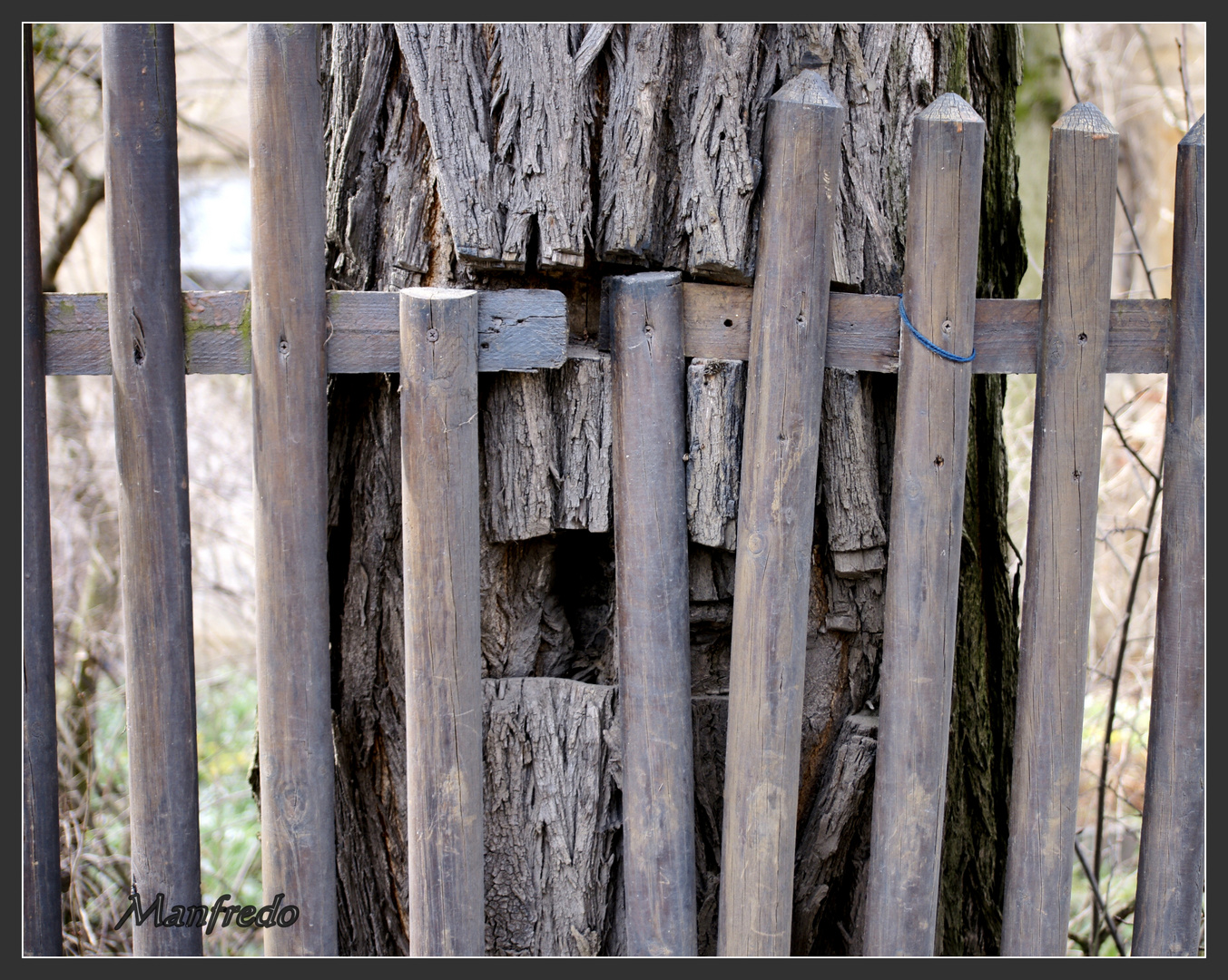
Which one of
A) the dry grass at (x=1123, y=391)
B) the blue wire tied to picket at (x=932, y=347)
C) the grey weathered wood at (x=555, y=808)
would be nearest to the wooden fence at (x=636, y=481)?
the blue wire tied to picket at (x=932, y=347)

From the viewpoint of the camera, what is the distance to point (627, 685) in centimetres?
166

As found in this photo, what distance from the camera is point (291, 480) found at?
160 centimetres

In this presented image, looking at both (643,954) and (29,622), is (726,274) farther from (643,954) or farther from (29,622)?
(29,622)

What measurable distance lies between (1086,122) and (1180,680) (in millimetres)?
1110

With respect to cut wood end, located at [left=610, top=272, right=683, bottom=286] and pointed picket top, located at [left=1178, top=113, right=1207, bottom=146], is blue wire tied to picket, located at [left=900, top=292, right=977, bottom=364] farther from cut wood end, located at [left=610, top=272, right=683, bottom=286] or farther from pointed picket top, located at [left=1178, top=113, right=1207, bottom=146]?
pointed picket top, located at [left=1178, top=113, right=1207, bottom=146]

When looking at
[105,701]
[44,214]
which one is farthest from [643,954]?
[44,214]

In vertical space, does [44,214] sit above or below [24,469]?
above

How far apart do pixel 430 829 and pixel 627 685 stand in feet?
1.49

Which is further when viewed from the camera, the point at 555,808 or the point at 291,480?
the point at 555,808

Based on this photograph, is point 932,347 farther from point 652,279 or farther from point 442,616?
point 442,616

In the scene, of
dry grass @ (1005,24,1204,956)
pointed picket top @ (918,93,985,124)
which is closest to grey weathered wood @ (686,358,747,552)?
pointed picket top @ (918,93,985,124)

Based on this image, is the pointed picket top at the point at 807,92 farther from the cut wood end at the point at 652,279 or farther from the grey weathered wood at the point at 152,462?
the grey weathered wood at the point at 152,462

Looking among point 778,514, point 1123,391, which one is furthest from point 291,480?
point 1123,391

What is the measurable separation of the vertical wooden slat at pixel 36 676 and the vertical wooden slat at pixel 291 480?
1.48 ft
